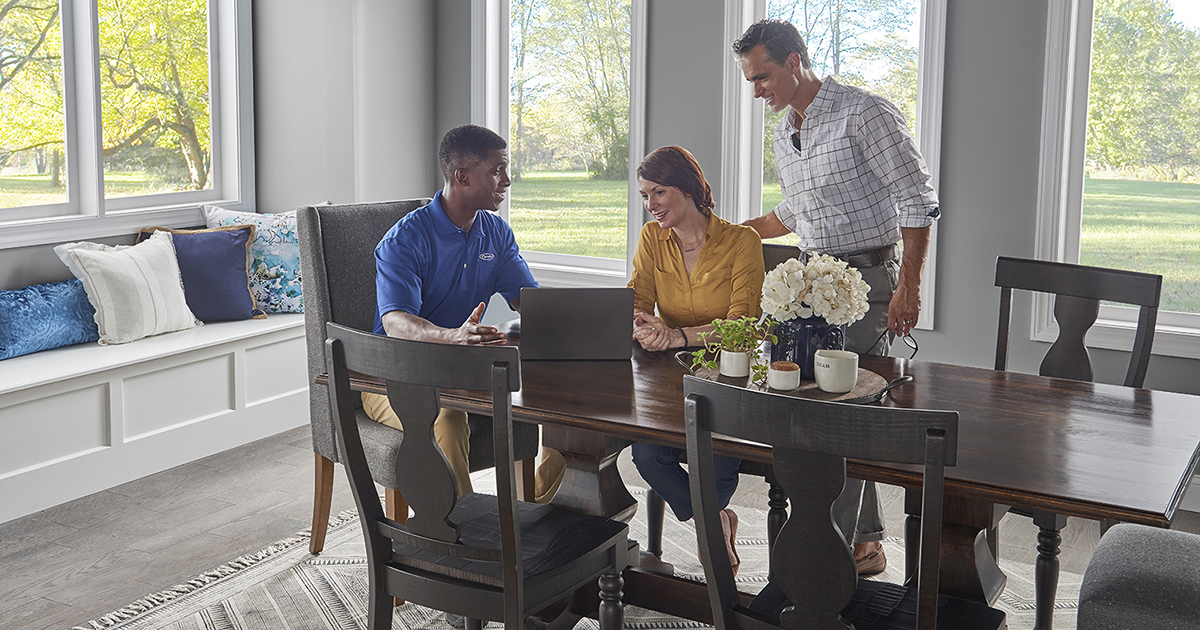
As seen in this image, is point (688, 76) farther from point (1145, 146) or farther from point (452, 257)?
point (452, 257)

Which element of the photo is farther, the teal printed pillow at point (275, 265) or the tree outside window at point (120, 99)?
the teal printed pillow at point (275, 265)

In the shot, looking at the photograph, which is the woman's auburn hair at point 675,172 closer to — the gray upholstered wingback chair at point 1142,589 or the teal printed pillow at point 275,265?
the gray upholstered wingback chair at point 1142,589

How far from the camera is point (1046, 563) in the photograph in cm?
235

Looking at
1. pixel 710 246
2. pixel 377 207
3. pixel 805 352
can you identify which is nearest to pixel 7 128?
pixel 377 207

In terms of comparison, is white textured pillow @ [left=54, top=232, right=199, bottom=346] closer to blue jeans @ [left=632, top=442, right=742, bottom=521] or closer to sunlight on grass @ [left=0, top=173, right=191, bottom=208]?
sunlight on grass @ [left=0, top=173, right=191, bottom=208]

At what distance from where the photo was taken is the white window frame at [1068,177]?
3.61 meters

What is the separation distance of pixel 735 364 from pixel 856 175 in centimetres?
98

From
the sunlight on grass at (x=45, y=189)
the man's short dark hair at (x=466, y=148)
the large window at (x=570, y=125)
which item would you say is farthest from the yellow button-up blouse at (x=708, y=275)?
the sunlight on grass at (x=45, y=189)

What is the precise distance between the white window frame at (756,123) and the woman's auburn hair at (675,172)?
59.6 inches

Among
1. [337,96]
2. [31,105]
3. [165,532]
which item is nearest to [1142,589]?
[165,532]

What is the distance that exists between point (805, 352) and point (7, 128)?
11.5 ft

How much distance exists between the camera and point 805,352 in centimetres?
219

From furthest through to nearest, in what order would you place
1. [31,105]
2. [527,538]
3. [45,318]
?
[31,105] < [45,318] < [527,538]

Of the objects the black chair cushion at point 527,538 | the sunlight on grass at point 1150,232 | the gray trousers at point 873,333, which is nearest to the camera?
the black chair cushion at point 527,538
